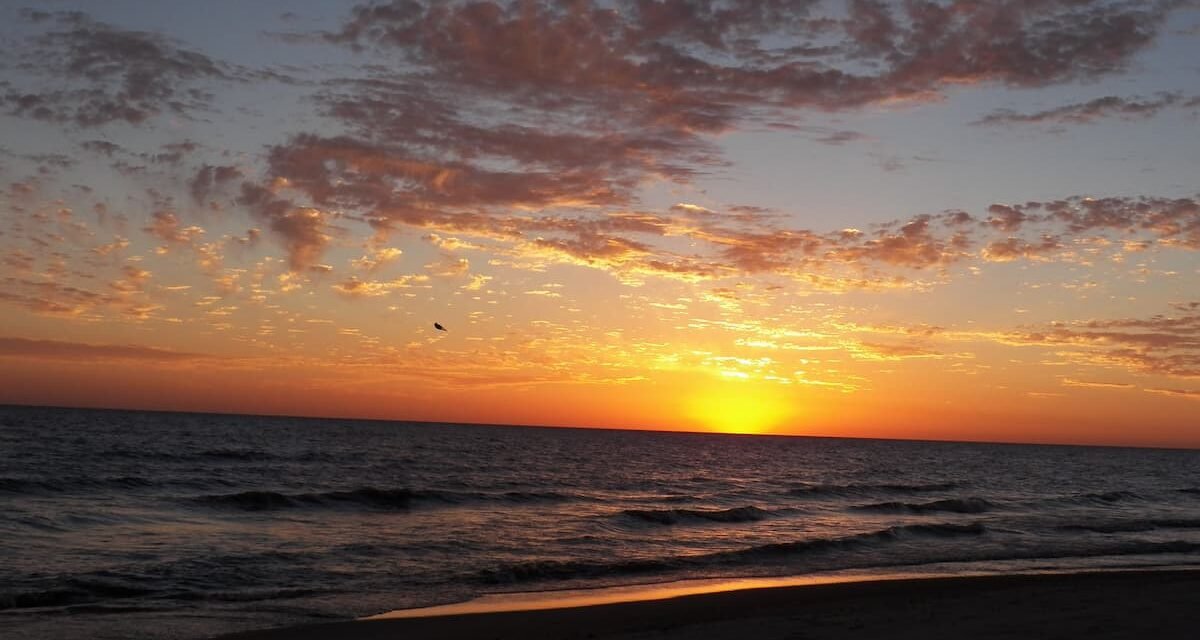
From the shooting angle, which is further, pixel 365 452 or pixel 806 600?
pixel 365 452

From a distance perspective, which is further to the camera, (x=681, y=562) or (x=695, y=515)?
(x=695, y=515)

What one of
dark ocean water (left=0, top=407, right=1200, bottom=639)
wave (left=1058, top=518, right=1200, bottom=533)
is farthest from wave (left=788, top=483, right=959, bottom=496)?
wave (left=1058, top=518, right=1200, bottom=533)

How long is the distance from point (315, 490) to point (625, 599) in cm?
2694

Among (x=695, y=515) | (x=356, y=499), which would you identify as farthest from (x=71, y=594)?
(x=695, y=515)

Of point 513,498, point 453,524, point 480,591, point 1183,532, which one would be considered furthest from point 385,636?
point 1183,532

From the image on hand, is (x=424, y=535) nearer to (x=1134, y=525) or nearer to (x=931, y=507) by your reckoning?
(x=931, y=507)

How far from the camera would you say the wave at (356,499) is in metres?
35.2

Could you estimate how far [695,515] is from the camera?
3697 centimetres

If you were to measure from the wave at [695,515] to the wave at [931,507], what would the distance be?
23.8ft

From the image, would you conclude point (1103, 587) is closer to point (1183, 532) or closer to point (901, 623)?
point (901, 623)

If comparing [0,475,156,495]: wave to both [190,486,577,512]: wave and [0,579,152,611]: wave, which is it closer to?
[190,486,577,512]: wave

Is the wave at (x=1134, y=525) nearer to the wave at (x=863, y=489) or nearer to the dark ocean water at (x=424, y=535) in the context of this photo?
the dark ocean water at (x=424, y=535)

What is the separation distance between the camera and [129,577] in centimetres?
1958

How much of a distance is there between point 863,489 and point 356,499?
104ft
